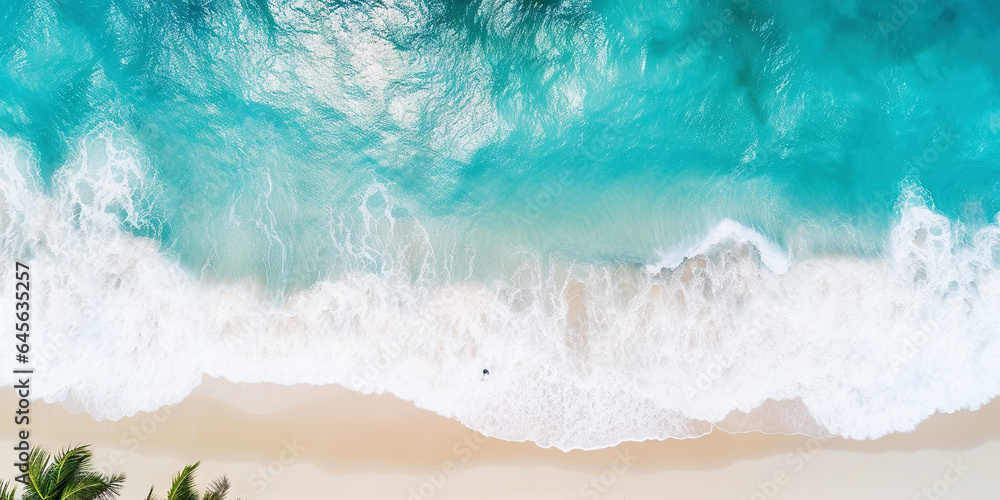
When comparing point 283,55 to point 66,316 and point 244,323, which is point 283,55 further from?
point 66,316

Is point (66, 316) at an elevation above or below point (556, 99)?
below

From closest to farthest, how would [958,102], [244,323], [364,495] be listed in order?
[364,495], [244,323], [958,102]

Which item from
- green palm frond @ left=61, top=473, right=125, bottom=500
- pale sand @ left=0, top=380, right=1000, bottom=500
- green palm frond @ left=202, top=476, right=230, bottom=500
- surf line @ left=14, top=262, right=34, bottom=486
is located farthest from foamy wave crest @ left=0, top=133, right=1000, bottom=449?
green palm frond @ left=61, top=473, right=125, bottom=500

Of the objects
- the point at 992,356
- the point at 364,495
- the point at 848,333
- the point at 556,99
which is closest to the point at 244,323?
the point at 364,495

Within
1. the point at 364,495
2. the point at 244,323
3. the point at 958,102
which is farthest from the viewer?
the point at 958,102

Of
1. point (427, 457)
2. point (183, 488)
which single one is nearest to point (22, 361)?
point (183, 488)

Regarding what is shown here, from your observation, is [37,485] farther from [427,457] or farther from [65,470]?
[427,457]

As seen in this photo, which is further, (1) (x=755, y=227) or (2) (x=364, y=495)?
(1) (x=755, y=227)

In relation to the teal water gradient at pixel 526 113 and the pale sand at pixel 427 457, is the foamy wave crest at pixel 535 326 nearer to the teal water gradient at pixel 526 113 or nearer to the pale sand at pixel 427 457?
the pale sand at pixel 427 457
